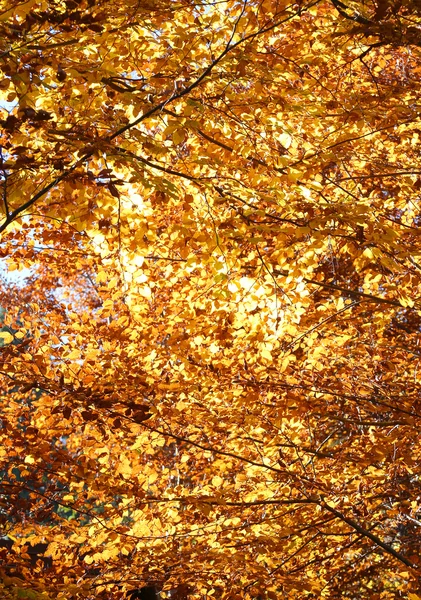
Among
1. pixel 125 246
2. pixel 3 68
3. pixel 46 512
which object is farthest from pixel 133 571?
pixel 3 68

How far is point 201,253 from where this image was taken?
13.0ft

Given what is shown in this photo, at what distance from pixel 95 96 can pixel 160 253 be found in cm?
163

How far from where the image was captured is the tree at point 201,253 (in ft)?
10.4

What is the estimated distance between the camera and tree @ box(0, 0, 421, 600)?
317 cm

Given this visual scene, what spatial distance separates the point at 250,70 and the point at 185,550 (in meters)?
3.36

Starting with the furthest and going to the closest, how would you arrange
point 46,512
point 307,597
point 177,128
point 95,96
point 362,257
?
point 307,597, point 46,512, point 362,257, point 95,96, point 177,128

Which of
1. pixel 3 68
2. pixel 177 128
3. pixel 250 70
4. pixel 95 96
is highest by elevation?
pixel 250 70

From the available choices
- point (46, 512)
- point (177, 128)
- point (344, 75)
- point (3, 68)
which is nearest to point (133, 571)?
point (46, 512)

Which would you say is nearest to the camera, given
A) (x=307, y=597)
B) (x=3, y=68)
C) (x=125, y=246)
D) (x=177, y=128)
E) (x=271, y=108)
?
(x=3, y=68)

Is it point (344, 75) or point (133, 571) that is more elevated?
point (344, 75)

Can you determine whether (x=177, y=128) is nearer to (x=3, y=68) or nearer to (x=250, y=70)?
(x=3, y=68)

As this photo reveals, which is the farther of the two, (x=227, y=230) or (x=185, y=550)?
(x=185, y=550)

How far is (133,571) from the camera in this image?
4.26 metres

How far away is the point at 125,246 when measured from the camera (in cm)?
381
